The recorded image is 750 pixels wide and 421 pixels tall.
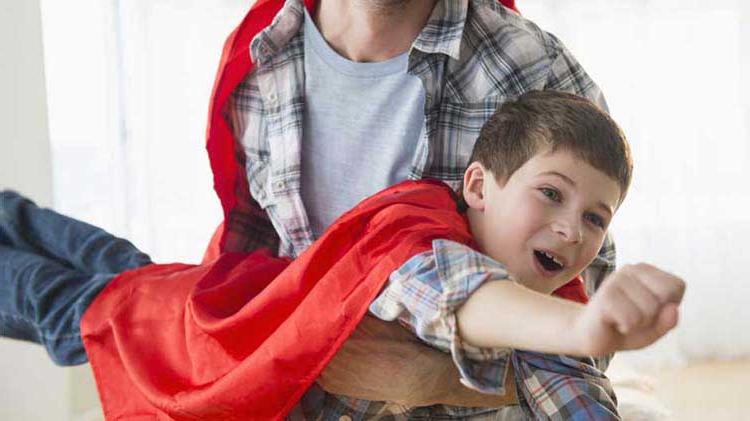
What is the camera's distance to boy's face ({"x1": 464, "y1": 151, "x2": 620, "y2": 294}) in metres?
1.13

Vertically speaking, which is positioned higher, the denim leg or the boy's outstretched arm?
the boy's outstretched arm

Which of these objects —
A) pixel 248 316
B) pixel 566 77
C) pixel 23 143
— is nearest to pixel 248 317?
pixel 248 316

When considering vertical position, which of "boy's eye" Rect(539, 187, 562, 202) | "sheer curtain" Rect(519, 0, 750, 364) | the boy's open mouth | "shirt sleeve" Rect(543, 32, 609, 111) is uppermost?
"shirt sleeve" Rect(543, 32, 609, 111)

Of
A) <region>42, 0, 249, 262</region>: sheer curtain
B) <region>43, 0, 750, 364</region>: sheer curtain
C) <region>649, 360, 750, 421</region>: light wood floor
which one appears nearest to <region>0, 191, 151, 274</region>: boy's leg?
<region>43, 0, 750, 364</region>: sheer curtain

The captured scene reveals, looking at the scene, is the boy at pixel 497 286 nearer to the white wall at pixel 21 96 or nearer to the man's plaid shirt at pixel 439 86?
the man's plaid shirt at pixel 439 86

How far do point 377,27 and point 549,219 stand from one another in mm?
498

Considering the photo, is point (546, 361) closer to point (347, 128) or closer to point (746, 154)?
point (347, 128)

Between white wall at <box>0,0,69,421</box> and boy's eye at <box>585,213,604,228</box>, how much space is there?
4.99ft

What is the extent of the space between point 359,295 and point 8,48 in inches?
58.5

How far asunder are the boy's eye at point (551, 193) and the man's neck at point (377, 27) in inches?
17.7

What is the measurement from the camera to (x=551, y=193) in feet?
3.74

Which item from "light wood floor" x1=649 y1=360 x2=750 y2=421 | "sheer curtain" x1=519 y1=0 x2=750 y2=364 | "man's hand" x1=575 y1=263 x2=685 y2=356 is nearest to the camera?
"man's hand" x1=575 y1=263 x2=685 y2=356

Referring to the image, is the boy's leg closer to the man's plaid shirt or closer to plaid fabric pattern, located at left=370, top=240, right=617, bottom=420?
the man's plaid shirt

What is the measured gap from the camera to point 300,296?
1126 millimetres
